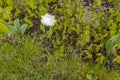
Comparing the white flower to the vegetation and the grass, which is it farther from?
the grass

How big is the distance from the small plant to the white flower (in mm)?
162

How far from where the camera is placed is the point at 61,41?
2748 millimetres

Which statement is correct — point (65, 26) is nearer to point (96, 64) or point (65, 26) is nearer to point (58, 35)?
point (58, 35)

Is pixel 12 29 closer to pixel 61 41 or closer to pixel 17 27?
pixel 17 27

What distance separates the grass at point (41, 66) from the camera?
8.26ft

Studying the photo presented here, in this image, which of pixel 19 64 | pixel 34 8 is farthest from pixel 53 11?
pixel 19 64

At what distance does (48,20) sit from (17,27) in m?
0.29

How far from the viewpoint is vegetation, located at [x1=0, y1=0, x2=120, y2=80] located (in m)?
2.54

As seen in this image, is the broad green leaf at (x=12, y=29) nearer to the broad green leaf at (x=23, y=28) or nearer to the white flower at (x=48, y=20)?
the broad green leaf at (x=23, y=28)

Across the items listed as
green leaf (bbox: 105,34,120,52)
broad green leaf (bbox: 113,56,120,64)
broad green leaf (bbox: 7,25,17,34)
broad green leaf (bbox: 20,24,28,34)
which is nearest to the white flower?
broad green leaf (bbox: 20,24,28,34)

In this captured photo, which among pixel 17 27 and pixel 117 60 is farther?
pixel 17 27

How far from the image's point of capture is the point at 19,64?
100 inches

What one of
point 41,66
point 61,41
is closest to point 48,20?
point 61,41

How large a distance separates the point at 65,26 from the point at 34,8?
1.19ft
